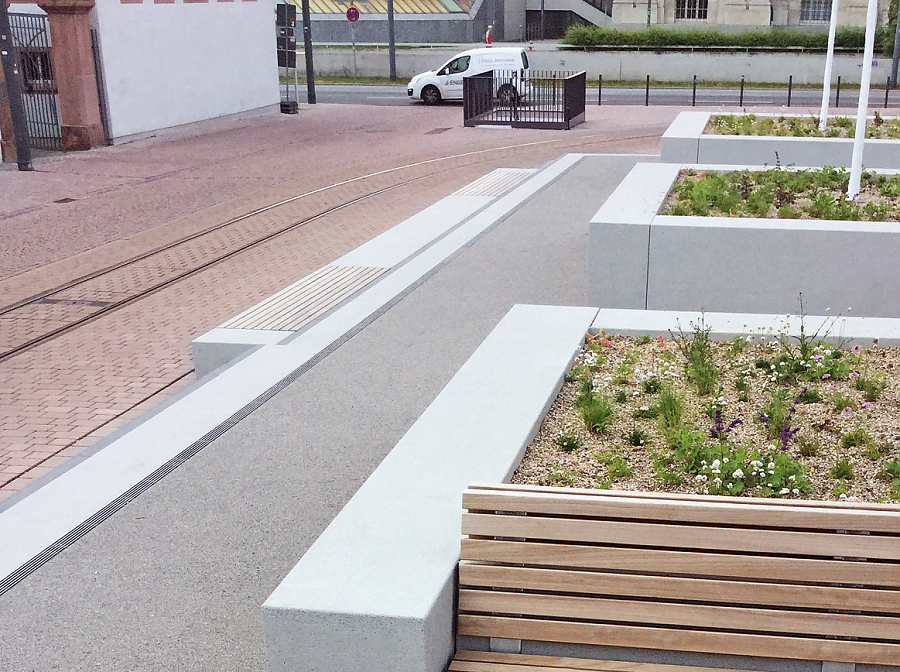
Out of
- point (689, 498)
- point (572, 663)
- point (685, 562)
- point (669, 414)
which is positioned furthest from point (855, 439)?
point (572, 663)

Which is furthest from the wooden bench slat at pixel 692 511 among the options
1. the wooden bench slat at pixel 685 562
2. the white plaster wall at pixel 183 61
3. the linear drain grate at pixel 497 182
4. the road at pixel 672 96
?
the road at pixel 672 96

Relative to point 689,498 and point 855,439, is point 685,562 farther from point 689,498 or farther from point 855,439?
point 855,439

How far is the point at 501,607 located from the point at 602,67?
114 ft

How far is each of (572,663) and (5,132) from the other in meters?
20.3

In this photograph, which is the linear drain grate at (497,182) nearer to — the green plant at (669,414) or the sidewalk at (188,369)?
the sidewalk at (188,369)

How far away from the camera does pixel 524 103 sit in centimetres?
2416

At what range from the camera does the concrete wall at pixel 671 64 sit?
34.1m

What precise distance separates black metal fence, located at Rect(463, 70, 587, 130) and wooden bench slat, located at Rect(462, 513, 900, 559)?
796 inches

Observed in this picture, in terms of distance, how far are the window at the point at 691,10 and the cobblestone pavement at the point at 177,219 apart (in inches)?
748

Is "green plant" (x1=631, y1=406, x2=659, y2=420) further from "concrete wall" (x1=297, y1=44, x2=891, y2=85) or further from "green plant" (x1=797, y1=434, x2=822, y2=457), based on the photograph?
"concrete wall" (x1=297, y1=44, x2=891, y2=85)

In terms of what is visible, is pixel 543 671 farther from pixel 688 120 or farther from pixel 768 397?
pixel 688 120

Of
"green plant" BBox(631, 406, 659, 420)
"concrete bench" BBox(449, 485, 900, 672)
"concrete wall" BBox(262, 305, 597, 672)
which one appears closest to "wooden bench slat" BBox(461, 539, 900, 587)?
"concrete bench" BBox(449, 485, 900, 672)

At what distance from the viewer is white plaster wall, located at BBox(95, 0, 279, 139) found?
2231 cm

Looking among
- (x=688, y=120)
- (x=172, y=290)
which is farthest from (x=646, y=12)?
(x=172, y=290)
